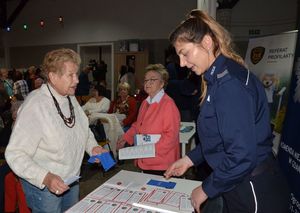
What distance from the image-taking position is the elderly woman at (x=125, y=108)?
4.76 metres

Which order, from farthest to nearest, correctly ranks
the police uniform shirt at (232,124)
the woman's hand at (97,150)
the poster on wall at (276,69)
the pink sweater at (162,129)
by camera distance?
the poster on wall at (276,69), the pink sweater at (162,129), the woman's hand at (97,150), the police uniform shirt at (232,124)

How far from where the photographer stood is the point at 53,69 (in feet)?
4.92

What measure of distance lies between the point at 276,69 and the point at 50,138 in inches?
105

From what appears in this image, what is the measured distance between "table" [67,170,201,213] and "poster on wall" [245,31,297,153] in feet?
6.03

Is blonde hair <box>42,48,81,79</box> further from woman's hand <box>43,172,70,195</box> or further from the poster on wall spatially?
the poster on wall

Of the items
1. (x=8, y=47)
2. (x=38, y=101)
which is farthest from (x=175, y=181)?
(x=8, y=47)

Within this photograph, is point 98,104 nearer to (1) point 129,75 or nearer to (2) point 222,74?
(1) point 129,75

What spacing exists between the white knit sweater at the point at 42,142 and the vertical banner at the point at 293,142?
1.70m

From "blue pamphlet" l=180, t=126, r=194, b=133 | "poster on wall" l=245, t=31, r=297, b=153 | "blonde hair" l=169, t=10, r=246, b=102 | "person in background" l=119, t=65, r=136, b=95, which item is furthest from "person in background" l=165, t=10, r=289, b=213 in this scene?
"person in background" l=119, t=65, r=136, b=95

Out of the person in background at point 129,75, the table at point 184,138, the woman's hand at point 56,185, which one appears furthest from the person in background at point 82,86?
the woman's hand at point 56,185

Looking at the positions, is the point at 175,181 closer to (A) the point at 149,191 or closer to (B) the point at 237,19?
(A) the point at 149,191

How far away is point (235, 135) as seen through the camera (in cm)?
95

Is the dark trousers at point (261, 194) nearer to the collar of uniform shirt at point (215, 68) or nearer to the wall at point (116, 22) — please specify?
the collar of uniform shirt at point (215, 68)

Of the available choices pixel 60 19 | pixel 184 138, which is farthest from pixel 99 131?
pixel 60 19
